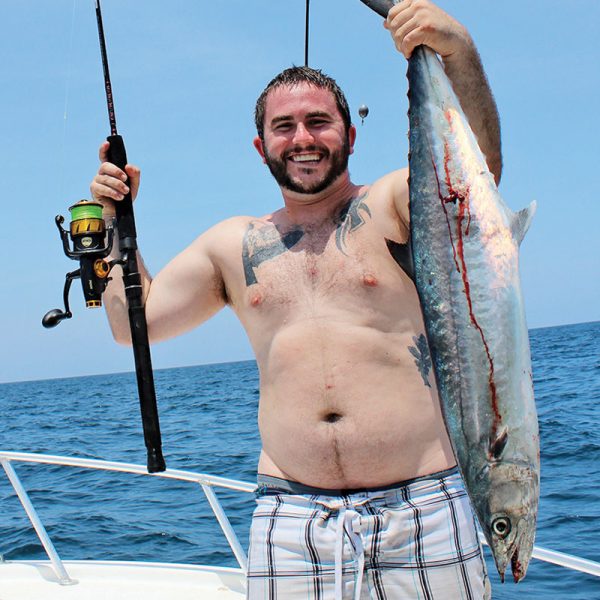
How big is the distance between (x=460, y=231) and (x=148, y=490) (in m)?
9.02

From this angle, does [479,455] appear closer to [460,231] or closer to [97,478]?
[460,231]

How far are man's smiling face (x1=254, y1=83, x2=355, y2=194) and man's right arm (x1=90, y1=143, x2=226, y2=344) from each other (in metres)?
0.46

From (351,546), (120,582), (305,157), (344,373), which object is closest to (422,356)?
(344,373)

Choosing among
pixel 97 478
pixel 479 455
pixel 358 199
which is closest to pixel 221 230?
pixel 358 199

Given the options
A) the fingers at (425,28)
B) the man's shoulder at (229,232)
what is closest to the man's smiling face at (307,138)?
the man's shoulder at (229,232)

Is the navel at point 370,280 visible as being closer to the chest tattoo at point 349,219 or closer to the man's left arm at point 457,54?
the chest tattoo at point 349,219

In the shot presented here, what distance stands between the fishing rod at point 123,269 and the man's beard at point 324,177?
0.67 m

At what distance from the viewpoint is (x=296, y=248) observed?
103 inches

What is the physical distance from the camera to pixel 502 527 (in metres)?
1.84

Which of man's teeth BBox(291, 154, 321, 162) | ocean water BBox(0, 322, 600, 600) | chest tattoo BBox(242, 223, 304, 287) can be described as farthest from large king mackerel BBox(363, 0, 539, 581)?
ocean water BBox(0, 322, 600, 600)

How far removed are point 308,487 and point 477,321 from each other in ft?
2.82

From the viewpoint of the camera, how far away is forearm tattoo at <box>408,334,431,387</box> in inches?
93.6

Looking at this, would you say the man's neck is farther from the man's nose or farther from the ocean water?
the ocean water

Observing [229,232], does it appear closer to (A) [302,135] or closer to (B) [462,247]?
(A) [302,135]
